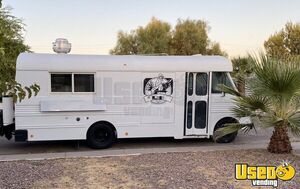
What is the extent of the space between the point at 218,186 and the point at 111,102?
408cm

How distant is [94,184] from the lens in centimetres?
522

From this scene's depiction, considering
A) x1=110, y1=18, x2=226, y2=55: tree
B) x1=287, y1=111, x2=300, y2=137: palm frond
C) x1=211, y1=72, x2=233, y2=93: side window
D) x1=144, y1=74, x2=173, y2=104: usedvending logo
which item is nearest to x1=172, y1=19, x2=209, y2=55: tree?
x1=110, y1=18, x2=226, y2=55: tree

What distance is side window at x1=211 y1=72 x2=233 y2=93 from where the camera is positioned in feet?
28.7

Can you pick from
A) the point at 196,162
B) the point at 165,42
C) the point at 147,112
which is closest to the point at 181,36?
the point at 165,42

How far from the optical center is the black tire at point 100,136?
8.38 metres

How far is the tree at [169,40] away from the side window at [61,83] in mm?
23597

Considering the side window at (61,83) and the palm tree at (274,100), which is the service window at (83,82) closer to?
the side window at (61,83)

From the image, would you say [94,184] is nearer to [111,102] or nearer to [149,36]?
[111,102]

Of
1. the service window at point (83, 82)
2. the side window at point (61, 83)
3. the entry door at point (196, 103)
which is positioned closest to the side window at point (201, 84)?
the entry door at point (196, 103)

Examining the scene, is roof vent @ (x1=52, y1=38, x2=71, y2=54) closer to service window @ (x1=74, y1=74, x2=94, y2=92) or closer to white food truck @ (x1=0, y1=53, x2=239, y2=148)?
white food truck @ (x1=0, y1=53, x2=239, y2=148)

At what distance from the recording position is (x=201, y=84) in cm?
872

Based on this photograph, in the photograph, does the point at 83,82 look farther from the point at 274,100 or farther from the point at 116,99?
the point at 274,100

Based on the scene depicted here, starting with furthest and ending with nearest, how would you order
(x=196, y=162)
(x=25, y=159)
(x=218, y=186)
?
(x=25, y=159) → (x=196, y=162) → (x=218, y=186)

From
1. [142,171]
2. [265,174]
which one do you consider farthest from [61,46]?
[265,174]
